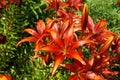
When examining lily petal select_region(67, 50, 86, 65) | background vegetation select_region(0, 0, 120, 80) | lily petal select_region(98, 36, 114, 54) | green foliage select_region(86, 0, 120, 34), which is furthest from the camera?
green foliage select_region(86, 0, 120, 34)

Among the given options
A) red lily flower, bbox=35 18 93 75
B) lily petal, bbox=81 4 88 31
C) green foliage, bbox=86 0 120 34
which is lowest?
green foliage, bbox=86 0 120 34

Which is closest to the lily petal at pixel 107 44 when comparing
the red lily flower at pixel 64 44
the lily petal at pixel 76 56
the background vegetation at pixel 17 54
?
the red lily flower at pixel 64 44

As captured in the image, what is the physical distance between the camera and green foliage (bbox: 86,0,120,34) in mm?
5508

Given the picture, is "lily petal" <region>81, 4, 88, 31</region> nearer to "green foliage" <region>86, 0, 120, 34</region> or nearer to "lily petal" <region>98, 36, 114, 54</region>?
"lily petal" <region>98, 36, 114, 54</region>

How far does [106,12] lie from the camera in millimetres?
5723

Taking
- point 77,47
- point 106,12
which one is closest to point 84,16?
point 77,47

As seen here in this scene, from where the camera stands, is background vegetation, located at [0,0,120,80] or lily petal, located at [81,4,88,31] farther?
background vegetation, located at [0,0,120,80]

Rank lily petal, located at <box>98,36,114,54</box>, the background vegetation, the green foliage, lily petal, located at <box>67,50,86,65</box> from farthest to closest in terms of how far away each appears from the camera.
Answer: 1. the green foliage
2. the background vegetation
3. lily petal, located at <box>98,36,114,54</box>
4. lily petal, located at <box>67,50,86,65</box>

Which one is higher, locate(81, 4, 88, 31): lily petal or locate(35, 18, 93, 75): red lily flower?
locate(81, 4, 88, 31): lily petal

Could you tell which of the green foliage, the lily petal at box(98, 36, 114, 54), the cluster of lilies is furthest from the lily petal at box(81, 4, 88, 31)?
the green foliage

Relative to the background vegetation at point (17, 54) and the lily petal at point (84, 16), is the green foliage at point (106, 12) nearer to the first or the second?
the background vegetation at point (17, 54)

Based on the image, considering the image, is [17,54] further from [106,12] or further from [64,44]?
[106,12]

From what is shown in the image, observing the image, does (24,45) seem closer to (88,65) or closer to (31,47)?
(31,47)

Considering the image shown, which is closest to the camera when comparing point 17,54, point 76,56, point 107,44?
point 76,56
